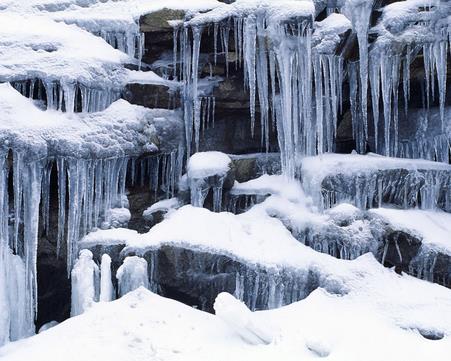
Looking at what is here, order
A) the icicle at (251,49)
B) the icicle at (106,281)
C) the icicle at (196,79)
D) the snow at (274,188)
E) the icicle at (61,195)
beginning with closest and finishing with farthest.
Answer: the icicle at (106,281) → the icicle at (61,195) → the snow at (274,188) → the icicle at (251,49) → the icicle at (196,79)

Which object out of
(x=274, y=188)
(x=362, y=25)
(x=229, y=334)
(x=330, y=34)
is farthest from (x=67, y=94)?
(x=362, y=25)

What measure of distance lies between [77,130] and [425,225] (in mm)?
6601

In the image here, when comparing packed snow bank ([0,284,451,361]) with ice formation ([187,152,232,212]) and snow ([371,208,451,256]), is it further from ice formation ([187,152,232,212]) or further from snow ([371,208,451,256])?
ice formation ([187,152,232,212])

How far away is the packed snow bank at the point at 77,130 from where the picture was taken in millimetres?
9672

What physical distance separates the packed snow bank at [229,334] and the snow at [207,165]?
3.45m

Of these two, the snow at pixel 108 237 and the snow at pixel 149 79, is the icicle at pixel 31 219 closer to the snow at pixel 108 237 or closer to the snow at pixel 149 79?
the snow at pixel 108 237

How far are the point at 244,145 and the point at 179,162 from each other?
179 cm

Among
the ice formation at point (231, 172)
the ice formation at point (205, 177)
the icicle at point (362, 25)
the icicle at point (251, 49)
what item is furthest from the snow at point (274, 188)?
the icicle at point (362, 25)

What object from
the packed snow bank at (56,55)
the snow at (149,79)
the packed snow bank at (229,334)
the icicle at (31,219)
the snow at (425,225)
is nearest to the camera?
the packed snow bank at (229,334)

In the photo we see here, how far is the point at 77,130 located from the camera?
33.8 ft

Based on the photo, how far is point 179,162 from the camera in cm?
Answer: 1192

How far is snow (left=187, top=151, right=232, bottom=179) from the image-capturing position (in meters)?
10.9

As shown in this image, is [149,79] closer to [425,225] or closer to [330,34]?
[330,34]

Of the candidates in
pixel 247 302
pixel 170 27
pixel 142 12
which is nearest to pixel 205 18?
pixel 170 27
